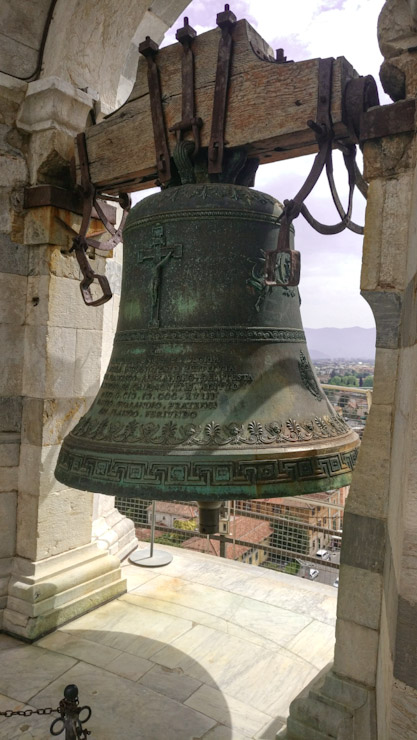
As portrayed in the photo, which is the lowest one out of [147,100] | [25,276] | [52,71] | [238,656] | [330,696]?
[238,656]

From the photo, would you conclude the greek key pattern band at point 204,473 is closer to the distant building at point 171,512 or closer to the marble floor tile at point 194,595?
the marble floor tile at point 194,595

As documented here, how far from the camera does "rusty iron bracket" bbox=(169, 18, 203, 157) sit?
7.47 feet

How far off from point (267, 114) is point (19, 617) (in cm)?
292

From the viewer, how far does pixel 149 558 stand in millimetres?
4359

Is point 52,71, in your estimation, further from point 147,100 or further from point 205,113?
point 205,113

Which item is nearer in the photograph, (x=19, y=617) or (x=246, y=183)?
(x=246, y=183)

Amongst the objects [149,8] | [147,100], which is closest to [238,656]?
[147,100]

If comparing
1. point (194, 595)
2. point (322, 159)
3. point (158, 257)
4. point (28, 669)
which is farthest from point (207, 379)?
point (194, 595)

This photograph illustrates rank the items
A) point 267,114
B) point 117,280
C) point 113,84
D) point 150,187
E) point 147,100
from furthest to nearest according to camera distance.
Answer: point 117,280
point 113,84
point 150,187
point 147,100
point 267,114

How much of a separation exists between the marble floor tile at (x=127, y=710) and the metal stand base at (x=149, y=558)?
145 centimetres

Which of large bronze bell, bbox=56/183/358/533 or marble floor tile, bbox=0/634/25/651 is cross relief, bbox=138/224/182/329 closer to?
large bronze bell, bbox=56/183/358/533

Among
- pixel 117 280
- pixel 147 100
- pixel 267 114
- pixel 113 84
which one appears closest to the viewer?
pixel 267 114

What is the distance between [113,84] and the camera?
349cm

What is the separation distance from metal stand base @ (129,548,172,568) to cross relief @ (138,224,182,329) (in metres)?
2.81
